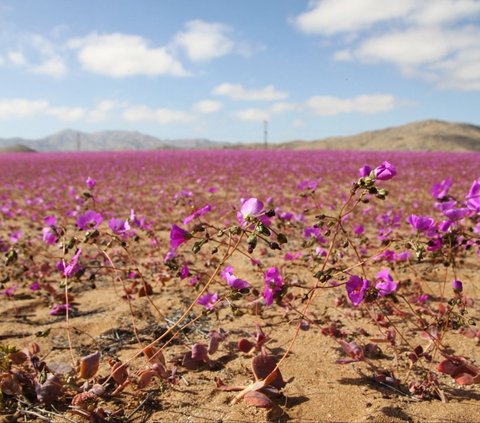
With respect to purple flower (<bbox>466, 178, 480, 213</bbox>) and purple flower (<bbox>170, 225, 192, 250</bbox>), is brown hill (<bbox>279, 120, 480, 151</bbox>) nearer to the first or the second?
purple flower (<bbox>466, 178, 480, 213</bbox>)

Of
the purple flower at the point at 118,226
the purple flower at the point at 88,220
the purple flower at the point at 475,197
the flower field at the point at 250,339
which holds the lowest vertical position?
the flower field at the point at 250,339

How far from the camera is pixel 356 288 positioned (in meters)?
1.56

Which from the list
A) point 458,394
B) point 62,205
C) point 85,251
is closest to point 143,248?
point 85,251

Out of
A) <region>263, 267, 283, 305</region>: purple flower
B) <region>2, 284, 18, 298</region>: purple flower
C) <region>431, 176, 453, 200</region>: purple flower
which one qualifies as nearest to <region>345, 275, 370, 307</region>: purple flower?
<region>263, 267, 283, 305</region>: purple flower

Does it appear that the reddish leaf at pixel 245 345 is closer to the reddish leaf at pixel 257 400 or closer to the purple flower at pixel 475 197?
the reddish leaf at pixel 257 400

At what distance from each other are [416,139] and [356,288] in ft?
174

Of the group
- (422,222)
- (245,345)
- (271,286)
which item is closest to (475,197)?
(422,222)

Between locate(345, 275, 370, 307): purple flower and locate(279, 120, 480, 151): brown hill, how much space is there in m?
45.3

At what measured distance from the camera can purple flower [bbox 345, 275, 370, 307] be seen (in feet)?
5.00

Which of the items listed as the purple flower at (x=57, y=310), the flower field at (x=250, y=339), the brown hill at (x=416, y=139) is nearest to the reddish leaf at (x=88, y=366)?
the flower field at (x=250, y=339)

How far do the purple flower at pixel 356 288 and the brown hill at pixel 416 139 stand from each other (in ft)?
149

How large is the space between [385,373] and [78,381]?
56.1 inches

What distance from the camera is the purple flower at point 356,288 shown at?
1.53 m

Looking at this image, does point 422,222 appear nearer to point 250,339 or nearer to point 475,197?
point 475,197
